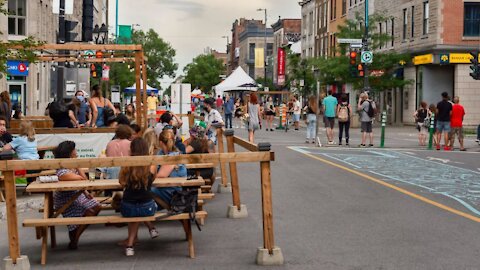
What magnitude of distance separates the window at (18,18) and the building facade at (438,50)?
22.6 metres

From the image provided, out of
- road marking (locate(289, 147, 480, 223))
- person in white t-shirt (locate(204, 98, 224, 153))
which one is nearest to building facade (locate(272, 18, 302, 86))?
person in white t-shirt (locate(204, 98, 224, 153))

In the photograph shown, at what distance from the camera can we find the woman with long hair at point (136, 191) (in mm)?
9383

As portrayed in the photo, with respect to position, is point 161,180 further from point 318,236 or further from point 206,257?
point 318,236

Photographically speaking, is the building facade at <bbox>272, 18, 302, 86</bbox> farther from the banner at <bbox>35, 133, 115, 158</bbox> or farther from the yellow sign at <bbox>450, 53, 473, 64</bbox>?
the banner at <bbox>35, 133, 115, 158</bbox>

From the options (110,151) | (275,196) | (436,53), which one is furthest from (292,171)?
(436,53)

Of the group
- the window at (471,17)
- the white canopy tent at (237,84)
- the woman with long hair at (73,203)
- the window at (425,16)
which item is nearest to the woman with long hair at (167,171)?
the woman with long hair at (73,203)

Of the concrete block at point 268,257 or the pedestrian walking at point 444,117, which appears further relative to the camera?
the pedestrian walking at point 444,117

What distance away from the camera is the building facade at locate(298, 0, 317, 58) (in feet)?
291

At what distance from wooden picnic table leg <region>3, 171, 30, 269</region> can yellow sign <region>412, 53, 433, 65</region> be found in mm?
43339

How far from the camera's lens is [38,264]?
363 inches

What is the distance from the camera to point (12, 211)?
27.6 ft

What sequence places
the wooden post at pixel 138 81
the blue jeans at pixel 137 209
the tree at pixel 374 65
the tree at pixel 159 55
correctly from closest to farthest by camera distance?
the blue jeans at pixel 137 209, the wooden post at pixel 138 81, the tree at pixel 374 65, the tree at pixel 159 55

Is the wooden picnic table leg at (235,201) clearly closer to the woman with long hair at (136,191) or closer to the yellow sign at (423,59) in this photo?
the woman with long hair at (136,191)

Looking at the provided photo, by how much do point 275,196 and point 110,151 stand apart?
4.00 m
